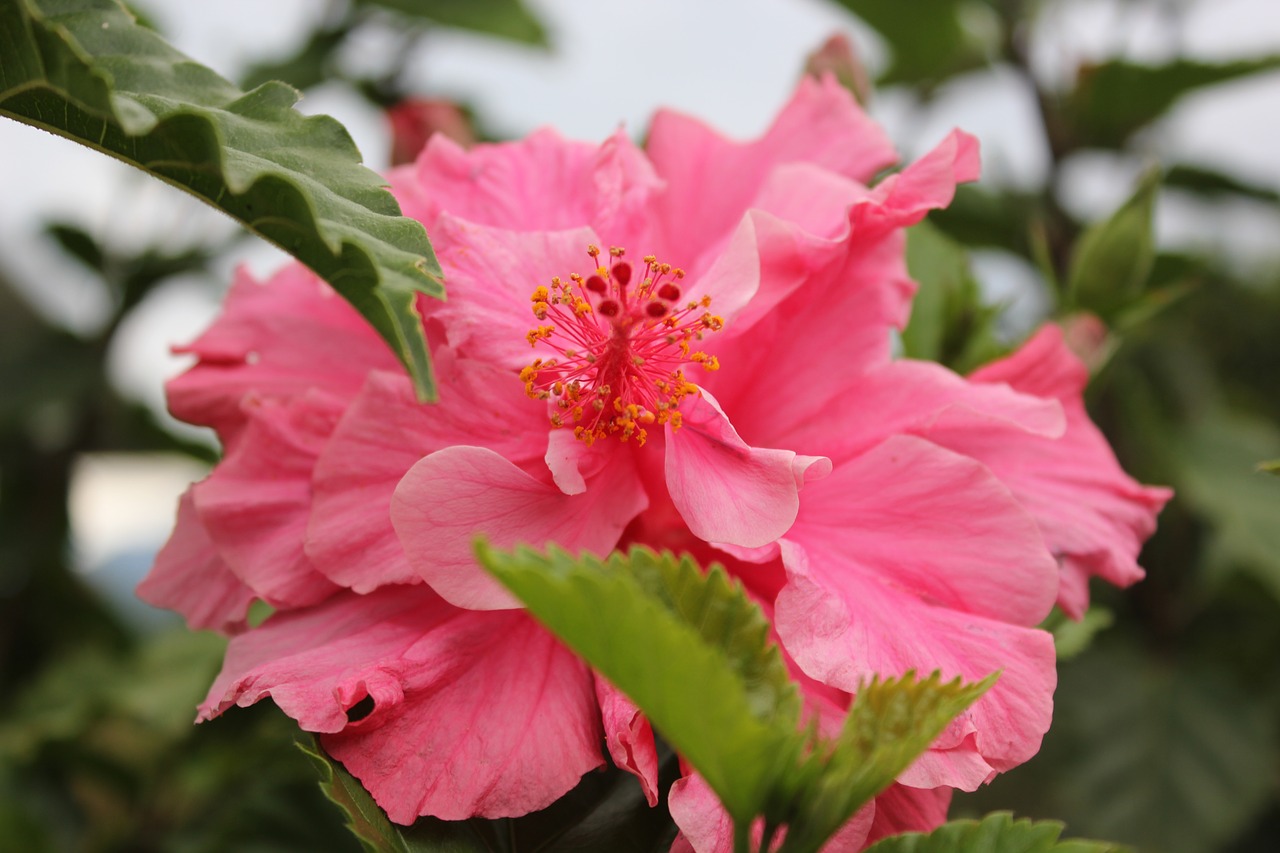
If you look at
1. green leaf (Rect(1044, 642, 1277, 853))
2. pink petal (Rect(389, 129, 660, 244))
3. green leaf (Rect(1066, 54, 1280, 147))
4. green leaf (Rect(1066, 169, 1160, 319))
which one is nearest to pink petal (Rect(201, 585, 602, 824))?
pink petal (Rect(389, 129, 660, 244))

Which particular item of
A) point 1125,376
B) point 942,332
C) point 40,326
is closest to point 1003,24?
point 1125,376

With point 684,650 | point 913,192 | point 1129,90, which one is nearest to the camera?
point 684,650

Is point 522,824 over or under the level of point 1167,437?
over

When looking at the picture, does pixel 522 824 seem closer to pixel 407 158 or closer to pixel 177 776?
pixel 407 158

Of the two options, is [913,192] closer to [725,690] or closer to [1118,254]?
[725,690]

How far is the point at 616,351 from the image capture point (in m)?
→ 0.55

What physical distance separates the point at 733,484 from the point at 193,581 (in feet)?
1.12

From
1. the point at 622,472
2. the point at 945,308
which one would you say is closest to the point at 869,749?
the point at 622,472

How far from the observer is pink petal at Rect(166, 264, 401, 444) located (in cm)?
63

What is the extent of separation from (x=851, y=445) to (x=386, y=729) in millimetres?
287

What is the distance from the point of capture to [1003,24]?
1738 mm

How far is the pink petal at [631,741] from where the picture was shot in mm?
472

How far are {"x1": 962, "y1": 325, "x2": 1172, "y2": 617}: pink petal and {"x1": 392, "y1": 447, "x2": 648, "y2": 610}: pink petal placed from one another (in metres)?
0.23

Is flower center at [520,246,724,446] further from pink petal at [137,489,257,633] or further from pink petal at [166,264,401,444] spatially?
pink petal at [137,489,257,633]
